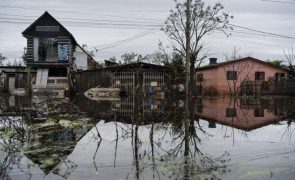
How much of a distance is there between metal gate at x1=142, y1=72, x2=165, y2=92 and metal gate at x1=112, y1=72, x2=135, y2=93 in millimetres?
1189

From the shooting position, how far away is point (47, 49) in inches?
1625

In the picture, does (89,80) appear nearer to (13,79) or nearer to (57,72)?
(57,72)

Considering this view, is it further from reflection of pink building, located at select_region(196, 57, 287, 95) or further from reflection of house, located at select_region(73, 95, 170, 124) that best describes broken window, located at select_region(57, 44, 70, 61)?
reflection of house, located at select_region(73, 95, 170, 124)

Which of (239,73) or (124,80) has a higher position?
(239,73)

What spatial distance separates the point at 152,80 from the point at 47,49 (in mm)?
12138

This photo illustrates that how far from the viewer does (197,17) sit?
38.6 meters

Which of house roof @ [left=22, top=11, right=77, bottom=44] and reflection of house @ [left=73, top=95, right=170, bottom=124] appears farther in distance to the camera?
house roof @ [left=22, top=11, right=77, bottom=44]

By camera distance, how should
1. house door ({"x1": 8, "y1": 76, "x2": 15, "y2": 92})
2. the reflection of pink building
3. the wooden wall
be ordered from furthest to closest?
house door ({"x1": 8, "y1": 76, "x2": 15, "y2": 92}) → the reflection of pink building → the wooden wall

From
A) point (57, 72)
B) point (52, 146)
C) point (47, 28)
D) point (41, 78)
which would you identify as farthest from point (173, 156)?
point (57, 72)

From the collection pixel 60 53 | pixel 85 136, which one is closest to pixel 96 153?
pixel 85 136

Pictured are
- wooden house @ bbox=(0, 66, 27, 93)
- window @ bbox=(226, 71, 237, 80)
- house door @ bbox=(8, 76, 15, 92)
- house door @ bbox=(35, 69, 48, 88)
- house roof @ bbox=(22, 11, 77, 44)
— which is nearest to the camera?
house door @ bbox=(35, 69, 48, 88)

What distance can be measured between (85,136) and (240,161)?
4.06 meters

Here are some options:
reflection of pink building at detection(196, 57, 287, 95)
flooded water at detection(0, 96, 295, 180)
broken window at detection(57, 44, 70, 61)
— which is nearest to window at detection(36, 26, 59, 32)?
broken window at detection(57, 44, 70, 61)

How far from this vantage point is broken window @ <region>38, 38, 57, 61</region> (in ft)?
135
